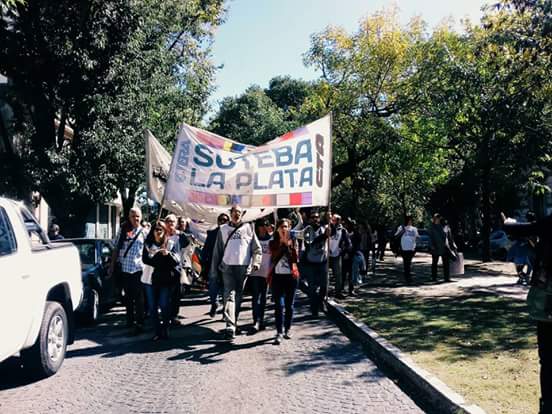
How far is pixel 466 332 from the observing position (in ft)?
28.7

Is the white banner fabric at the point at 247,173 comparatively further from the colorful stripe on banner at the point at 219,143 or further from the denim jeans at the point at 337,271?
the denim jeans at the point at 337,271

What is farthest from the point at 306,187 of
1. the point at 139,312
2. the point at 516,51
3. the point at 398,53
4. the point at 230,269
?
the point at 398,53

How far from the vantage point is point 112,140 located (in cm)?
1625

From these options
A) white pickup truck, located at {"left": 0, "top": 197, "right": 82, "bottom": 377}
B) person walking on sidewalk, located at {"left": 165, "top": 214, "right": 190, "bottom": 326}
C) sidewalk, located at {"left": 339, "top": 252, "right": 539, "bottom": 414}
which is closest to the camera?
white pickup truck, located at {"left": 0, "top": 197, "right": 82, "bottom": 377}

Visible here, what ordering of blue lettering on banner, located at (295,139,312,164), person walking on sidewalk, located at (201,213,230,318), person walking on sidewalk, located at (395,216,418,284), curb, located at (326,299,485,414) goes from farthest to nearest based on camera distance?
person walking on sidewalk, located at (395,216,418,284)
person walking on sidewalk, located at (201,213,230,318)
blue lettering on banner, located at (295,139,312,164)
curb, located at (326,299,485,414)

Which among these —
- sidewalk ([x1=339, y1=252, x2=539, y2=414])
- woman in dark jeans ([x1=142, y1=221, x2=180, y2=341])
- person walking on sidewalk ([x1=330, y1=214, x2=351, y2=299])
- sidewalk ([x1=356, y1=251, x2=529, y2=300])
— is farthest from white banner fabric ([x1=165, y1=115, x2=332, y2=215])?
sidewalk ([x1=356, y1=251, x2=529, y2=300])

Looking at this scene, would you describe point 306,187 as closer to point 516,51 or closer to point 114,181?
point 516,51

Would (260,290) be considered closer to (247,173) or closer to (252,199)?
(252,199)

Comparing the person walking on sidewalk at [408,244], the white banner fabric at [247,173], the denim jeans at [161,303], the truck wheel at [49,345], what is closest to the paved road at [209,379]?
the truck wheel at [49,345]

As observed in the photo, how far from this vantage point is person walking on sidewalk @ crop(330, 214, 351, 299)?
12.5 metres

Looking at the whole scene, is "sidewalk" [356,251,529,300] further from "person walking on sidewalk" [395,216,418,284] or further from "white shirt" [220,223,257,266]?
"white shirt" [220,223,257,266]

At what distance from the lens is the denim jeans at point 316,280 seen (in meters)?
10.6

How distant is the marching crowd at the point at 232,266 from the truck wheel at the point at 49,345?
1.92 meters

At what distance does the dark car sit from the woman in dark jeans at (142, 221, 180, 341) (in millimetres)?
1802
